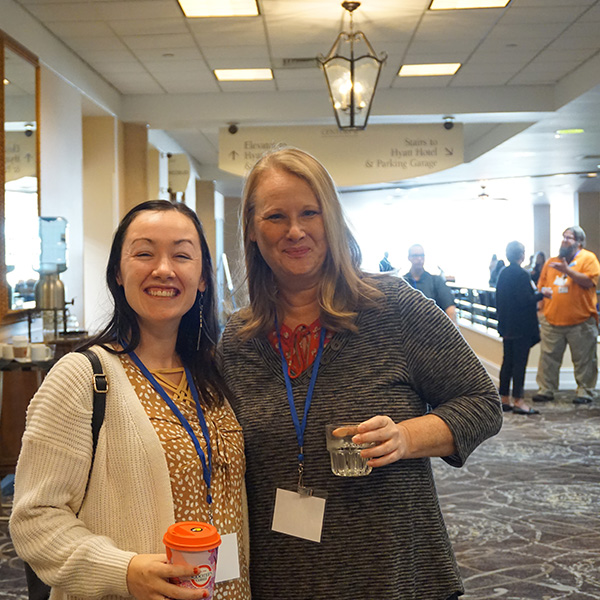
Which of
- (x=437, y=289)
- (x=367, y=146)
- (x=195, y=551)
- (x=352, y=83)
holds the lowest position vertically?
(x=195, y=551)

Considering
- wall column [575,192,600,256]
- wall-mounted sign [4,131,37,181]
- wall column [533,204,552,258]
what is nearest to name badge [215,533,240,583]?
wall-mounted sign [4,131,37,181]

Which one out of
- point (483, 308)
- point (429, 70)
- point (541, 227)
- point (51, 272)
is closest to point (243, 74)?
point (429, 70)

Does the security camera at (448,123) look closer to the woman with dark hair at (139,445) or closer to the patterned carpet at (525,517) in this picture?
the patterned carpet at (525,517)

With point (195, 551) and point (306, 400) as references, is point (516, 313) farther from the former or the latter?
point (195, 551)

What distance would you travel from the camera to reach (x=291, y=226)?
1.63 meters

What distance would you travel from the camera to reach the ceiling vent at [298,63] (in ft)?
21.9

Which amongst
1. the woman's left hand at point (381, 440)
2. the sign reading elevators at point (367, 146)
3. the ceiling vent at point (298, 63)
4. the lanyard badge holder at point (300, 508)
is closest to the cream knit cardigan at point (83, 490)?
the lanyard badge holder at point (300, 508)

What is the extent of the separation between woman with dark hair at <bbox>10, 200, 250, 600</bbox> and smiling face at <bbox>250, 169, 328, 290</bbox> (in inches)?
6.6

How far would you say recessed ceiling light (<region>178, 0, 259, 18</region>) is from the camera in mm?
5238

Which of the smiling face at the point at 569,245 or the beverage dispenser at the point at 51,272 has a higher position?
the smiling face at the point at 569,245

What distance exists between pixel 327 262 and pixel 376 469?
1.63ft

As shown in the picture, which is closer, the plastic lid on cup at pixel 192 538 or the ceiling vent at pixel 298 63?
the plastic lid on cup at pixel 192 538

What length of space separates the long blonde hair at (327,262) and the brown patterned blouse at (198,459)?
26cm

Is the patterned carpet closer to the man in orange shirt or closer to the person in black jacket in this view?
the person in black jacket
